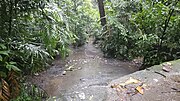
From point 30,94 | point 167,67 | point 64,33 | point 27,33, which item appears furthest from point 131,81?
point 27,33

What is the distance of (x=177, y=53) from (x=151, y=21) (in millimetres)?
989

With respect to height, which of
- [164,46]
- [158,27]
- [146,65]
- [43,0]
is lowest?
[146,65]

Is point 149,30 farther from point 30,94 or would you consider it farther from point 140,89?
point 30,94

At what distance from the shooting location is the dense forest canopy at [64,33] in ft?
11.6

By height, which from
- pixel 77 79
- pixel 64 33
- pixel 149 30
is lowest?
pixel 77 79

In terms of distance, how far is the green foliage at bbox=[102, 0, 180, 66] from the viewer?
5.67 meters

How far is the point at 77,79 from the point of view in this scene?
4.90 m

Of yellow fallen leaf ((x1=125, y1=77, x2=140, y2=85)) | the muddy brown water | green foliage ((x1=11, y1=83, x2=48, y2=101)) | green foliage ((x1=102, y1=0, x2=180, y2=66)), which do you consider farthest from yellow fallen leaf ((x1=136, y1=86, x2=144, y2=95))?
green foliage ((x1=102, y1=0, x2=180, y2=66))

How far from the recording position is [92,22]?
11.5 metres

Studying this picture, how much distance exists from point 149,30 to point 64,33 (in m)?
2.76

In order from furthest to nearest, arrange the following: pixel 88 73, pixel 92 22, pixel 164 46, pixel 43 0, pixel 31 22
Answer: pixel 92 22 → pixel 164 46 → pixel 88 73 → pixel 31 22 → pixel 43 0

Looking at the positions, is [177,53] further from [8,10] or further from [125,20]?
[8,10]

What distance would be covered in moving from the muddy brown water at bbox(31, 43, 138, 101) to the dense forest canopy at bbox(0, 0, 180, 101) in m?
0.35

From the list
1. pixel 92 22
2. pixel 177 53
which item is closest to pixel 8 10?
pixel 177 53
